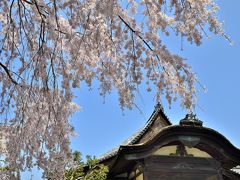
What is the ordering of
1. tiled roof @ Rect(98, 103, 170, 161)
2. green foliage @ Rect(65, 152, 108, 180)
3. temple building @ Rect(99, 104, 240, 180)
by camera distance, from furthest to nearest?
tiled roof @ Rect(98, 103, 170, 161) < temple building @ Rect(99, 104, 240, 180) < green foliage @ Rect(65, 152, 108, 180)

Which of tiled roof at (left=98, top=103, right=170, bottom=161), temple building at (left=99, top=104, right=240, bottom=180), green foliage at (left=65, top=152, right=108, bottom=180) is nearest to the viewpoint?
green foliage at (left=65, top=152, right=108, bottom=180)

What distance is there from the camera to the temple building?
11.1 meters

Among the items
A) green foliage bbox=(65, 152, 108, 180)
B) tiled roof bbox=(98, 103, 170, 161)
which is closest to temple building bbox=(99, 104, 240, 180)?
green foliage bbox=(65, 152, 108, 180)

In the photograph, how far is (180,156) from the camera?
11.7m

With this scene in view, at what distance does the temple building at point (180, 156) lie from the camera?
11094 millimetres

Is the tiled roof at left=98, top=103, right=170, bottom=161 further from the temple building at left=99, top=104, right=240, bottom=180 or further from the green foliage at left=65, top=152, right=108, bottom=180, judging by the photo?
the green foliage at left=65, top=152, right=108, bottom=180

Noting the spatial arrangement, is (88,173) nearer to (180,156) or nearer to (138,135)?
(180,156)

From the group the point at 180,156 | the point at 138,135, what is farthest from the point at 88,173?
the point at 138,135

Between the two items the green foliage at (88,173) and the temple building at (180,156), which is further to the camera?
the temple building at (180,156)

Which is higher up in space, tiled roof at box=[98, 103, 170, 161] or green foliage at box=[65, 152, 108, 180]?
tiled roof at box=[98, 103, 170, 161]

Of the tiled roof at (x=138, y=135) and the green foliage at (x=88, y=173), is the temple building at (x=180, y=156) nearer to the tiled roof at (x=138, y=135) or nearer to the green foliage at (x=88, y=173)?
the green foliage at (x=88, y=173)

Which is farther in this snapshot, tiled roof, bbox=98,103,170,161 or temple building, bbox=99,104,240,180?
tiled roof, bbox=98,103,170,161

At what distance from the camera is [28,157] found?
16.5 feet

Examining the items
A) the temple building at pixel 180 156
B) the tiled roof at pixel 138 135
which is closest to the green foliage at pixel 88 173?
the temple building at pixel 180 156
